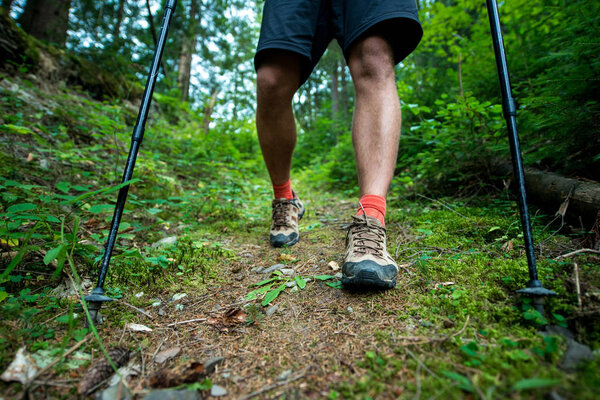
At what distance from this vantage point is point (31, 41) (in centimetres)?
432

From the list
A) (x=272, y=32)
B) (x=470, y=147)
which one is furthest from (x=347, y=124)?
(x=272, y=32)

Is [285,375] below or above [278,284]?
below

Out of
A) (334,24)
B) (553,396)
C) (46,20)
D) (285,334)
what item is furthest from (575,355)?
(46,20)

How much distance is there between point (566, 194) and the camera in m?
1.57

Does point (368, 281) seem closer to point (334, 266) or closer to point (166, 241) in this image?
point (334, 266)

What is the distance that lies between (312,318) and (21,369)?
0.94m

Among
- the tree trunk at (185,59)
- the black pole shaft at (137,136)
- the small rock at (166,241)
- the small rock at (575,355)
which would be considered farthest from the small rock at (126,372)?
the tree trunk at (185,59)

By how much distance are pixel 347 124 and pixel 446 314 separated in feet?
24.5

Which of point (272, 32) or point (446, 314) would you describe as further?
point (272, 32)

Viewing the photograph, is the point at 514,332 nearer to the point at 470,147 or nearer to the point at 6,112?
the point at 470,147

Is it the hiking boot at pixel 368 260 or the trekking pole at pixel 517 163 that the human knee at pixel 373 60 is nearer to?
the trekking pole at pixel 517 163

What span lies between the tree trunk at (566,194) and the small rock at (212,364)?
6.20 ft

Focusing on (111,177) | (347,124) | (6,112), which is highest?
(347,124)

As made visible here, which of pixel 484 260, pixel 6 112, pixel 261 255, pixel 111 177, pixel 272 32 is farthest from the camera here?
pixel 6 112
